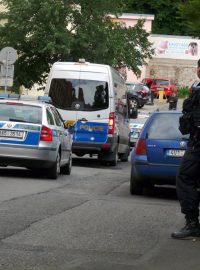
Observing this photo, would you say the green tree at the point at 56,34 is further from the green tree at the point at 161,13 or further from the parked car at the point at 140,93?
the green tree at the point at 161,13

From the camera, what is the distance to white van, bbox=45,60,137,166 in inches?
860

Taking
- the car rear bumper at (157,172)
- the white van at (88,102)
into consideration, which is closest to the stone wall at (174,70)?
the white van at (88,102)

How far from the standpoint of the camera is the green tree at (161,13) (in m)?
88.1

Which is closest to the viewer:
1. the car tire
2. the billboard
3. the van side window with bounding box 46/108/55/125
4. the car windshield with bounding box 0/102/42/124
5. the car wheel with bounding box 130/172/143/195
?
the car wheel with bounding box 130/172/143/195

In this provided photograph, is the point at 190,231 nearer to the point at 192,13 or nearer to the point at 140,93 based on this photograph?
the point at 192,13

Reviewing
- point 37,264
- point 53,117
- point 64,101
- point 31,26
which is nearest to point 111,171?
point 64,101

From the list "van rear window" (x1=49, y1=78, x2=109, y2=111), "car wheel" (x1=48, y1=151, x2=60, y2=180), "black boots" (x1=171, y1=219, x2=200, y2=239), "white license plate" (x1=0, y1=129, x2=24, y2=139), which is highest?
"van rear window" (x1=49, y1=78, x2=109, y2=111)

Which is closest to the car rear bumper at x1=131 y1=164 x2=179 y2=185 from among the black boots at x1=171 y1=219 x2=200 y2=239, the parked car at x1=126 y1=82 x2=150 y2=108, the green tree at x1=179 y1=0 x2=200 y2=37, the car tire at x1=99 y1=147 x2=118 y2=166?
the black boots at x1=171 y1=219 x2=200 y2=239

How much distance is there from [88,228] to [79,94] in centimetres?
1280

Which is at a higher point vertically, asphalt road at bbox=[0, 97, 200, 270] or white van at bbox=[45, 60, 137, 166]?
white van at bbox=[45, 60, 137, 166]

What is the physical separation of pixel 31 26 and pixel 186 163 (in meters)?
31.0

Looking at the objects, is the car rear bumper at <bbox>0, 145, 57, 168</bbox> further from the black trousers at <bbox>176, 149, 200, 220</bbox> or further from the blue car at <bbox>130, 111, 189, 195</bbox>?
the black trousers at <bbox>176, 149, 200, 220</bbox>

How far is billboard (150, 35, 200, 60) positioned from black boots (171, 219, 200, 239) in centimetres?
6801

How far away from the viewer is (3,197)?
40.8 ft
